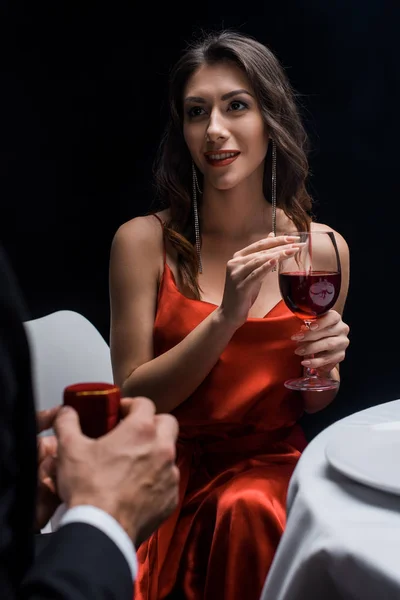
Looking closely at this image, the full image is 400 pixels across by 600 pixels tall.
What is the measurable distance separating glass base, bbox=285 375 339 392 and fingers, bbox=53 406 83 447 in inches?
34.4

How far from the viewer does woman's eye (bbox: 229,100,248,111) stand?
2283 millimetres

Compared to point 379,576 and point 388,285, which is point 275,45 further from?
point 379,576

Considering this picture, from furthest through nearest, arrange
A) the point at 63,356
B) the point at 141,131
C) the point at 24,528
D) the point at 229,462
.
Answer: the point at 141,131 < the point at 63,356 < the point at 229,462 < the point at 24,528

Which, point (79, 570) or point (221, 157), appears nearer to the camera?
point (79, 570)

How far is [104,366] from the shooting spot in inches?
88.0

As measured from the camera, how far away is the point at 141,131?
3.30 metres

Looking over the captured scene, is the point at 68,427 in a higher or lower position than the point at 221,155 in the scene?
lower

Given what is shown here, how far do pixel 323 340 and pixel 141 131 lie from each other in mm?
1723

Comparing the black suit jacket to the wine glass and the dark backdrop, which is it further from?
the dark backdrop

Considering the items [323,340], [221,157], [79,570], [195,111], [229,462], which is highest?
[195,111]

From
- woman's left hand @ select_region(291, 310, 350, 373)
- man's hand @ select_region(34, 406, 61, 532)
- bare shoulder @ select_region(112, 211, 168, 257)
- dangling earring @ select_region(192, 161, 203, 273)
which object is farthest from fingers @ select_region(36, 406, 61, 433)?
dangling earring @ select_region(192, 161, 203, 273)

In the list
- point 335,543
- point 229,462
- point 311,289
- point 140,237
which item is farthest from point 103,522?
point 140,237

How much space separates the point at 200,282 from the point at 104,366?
1.21ft

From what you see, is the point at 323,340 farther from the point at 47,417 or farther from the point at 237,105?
the point at 47,417
